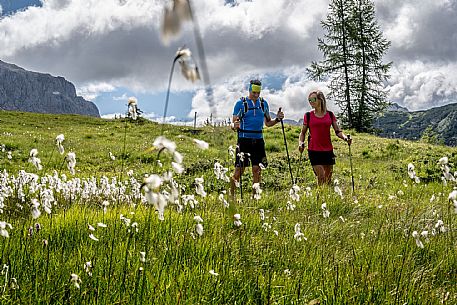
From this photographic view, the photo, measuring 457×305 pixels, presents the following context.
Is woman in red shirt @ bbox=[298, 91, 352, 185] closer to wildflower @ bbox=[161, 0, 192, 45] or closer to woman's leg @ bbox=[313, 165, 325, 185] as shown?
woman's leg @ bbox=[313, 165, 325, 185]

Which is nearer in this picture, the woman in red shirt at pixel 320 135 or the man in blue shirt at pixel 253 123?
the man in blue shirt at pixel 253 123

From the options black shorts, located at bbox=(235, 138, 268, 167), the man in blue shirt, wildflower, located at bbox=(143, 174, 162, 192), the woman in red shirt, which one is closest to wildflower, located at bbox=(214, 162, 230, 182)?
wildflower, located at bbox=(143, 174, 162, 192)

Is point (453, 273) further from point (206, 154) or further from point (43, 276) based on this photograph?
point (206, 154)

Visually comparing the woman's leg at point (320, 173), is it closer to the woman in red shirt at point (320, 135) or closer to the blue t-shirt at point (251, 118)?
the woman in red shirt at point (320, 135)

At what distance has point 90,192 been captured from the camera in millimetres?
7441

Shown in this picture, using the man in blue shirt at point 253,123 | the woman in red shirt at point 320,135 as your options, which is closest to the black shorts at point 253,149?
the man in blue shirt at point 253,123

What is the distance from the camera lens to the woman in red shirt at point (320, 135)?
30.6 ft

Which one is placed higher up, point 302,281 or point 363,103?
point 363,103

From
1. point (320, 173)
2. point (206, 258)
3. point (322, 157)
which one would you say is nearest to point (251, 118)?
point (322, 157)

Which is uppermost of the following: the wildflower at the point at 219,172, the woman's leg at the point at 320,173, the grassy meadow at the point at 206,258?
the wildflower at the point at 219,172

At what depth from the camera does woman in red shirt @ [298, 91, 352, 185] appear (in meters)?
9.34

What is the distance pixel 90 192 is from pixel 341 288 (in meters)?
5.36

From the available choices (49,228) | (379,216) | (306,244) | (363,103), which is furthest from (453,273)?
(363,103)

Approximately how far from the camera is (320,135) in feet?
30.8
